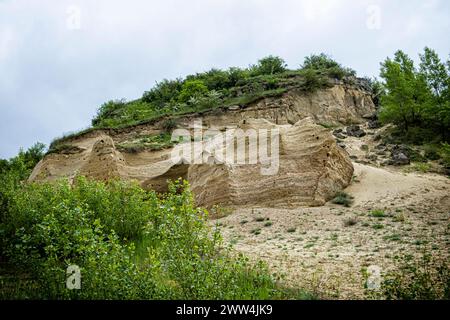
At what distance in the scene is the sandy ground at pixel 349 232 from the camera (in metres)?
10.6

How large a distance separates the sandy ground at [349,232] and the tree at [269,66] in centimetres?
2890

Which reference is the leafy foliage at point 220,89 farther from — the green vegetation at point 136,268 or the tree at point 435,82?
the green vegetation at point 136,268

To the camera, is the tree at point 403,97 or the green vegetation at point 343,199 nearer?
the green vegetation at point 343,199

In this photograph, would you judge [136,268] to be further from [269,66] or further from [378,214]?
[269,66]

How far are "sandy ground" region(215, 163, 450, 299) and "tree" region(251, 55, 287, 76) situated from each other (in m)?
28.9

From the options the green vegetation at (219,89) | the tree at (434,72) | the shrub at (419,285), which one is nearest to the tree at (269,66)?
the green vegetation at (219,89)

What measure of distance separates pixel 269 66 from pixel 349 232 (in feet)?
123

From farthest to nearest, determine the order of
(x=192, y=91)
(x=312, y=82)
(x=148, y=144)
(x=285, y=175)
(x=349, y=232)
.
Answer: (x=192, y=91) < (x=312, y=82) < (x=148, y=144) < (x=285, y=175) < (x=349, y=232)

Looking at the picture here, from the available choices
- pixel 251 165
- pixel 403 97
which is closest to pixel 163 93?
pixel 403 97

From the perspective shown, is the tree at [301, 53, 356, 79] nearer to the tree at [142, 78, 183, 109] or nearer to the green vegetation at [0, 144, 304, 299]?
the tree at [142, 78, 183, 109]

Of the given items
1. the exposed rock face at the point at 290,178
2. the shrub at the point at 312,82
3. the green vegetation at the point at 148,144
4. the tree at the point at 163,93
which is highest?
the tree at the point at 163,93

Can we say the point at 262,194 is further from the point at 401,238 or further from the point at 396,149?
the point at 396,149

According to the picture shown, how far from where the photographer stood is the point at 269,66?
49.8m
